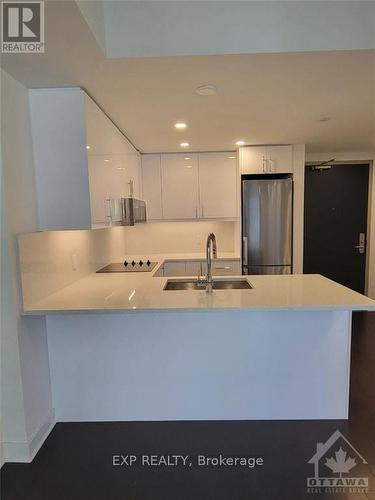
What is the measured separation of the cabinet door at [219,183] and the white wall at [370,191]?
1.32 m

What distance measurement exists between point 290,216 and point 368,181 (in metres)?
1.76

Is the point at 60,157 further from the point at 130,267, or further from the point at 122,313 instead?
the point at 130,267

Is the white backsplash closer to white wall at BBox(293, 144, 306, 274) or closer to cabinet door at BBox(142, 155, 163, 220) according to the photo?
cabinet door at BBox(142, 155, 163, 220)

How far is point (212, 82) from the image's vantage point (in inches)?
73.9

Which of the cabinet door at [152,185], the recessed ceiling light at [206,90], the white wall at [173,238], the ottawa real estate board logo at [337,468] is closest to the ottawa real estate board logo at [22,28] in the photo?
the recessed ceiling light at [206,90]

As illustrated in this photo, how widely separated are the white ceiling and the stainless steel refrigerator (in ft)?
2.26

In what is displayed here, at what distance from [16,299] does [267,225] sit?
278 centimetres

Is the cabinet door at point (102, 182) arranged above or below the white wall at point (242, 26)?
below

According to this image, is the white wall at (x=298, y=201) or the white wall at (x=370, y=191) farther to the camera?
the white wall at (x=370, y=191)

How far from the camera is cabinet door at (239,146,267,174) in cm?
360

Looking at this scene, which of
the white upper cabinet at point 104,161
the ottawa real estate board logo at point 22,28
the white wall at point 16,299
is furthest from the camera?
the white upper cabinet at point 104,161

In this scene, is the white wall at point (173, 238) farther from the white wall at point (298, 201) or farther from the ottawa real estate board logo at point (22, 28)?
the ottawa real estate board logo at point (22, 28)

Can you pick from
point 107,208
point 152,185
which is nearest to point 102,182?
point 107,208

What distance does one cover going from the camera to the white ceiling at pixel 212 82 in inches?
60.6
